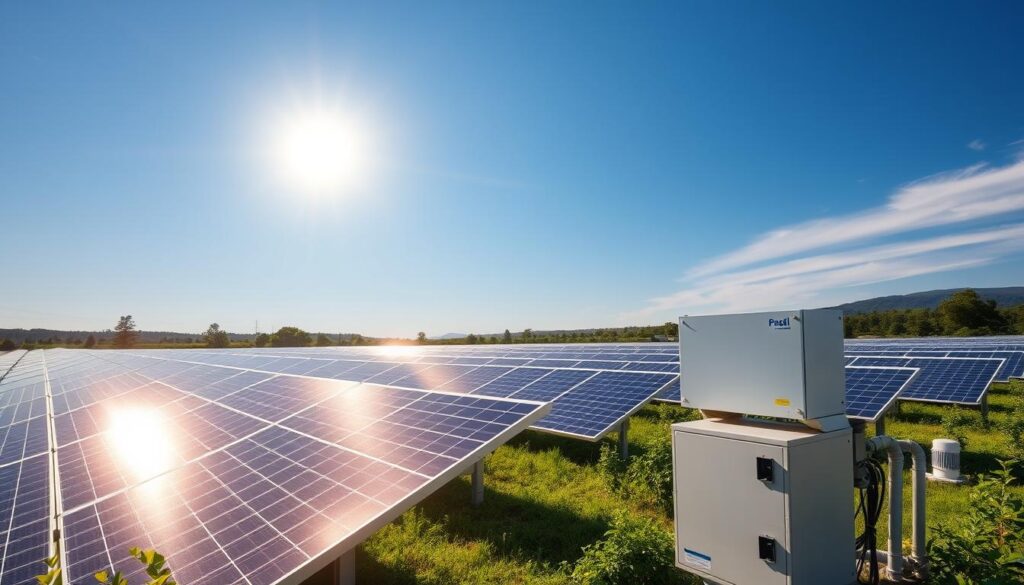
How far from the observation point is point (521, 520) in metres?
7.73

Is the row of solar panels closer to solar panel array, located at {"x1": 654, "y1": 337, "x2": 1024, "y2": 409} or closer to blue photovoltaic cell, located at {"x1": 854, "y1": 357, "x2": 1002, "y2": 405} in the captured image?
solar panel array, located at {"x1": 654, "y1": 337, "x2": 1024, "y2": 409}

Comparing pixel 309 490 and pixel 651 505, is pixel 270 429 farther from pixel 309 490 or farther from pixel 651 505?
pixel 651 505

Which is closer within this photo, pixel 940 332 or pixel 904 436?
pixel 904 436

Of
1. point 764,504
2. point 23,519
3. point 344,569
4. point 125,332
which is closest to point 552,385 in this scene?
point 344,569

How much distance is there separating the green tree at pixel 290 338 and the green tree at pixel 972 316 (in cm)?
10416

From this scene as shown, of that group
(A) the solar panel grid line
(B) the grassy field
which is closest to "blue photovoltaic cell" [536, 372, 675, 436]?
(B) the grassy field

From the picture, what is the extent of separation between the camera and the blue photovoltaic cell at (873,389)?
412 inches

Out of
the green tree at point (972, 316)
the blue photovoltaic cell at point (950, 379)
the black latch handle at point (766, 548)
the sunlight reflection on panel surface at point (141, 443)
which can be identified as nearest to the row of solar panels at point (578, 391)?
the blue photovoltaic cell at point (950, 379)

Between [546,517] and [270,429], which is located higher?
[270,429]

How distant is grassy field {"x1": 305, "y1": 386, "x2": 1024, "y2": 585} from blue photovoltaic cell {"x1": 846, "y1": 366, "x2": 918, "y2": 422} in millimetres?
1528

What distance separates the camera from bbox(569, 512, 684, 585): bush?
514 cm

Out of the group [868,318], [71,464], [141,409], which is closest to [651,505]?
[71,464]

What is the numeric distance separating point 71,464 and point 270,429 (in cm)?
227

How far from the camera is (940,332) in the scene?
71.0 meters
